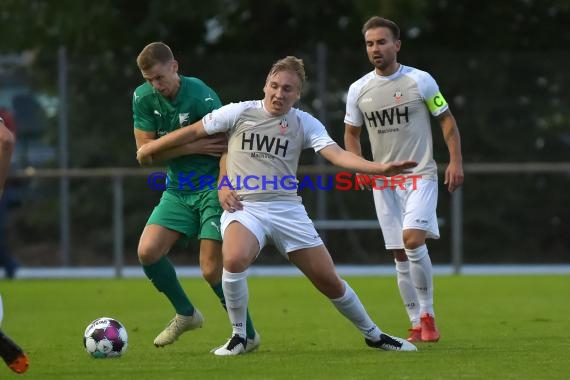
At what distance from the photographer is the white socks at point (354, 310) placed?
8273 millimetres

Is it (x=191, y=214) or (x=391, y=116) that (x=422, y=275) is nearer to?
(x=391, y=116)

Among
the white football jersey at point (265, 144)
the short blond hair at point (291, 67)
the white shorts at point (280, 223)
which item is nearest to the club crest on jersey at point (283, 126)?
the white football jersey at point (265, 144)

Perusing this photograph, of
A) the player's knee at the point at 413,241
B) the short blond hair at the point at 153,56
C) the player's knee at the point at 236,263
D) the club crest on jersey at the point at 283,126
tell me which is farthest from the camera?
the player's knee at the point at 413,241

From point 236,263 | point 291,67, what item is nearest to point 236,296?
point 236,263

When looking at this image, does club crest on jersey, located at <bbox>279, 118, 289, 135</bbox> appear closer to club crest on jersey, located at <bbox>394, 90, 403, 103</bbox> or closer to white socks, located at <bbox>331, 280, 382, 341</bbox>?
white socks, located at <bbox>331, 280, 382, 341</bbox>

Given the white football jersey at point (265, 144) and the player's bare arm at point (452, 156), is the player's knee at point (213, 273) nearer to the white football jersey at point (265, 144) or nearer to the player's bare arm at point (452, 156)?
the white football jersey at point (265, 144)

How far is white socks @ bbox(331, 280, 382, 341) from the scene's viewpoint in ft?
27.1

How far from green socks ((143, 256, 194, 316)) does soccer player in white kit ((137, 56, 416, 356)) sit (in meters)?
0.71

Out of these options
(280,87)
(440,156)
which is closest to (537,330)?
(280,87)

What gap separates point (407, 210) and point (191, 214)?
1556 millimetres

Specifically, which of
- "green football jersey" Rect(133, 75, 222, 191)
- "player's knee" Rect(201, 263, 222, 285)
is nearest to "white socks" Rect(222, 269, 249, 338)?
"player's knee" Rect(201, 263, 222, 285)

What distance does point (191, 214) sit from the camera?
8.90 m

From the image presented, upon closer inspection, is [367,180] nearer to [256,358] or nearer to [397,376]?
[256,358]

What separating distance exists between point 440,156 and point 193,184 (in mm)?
10189
